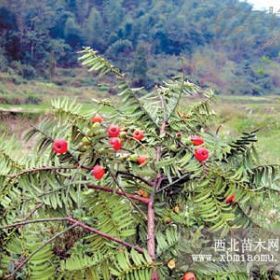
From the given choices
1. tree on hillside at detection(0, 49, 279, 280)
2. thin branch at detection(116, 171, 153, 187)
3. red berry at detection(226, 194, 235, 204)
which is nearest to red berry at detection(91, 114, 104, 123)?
tree on hillside at detection(0, 49, 279, 280)

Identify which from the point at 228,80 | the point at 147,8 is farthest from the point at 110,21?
the point at 228,80

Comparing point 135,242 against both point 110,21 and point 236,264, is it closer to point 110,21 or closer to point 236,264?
point 236,264

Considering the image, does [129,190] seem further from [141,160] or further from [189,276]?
[189,276]

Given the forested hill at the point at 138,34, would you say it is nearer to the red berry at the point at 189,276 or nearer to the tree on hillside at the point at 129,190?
the tree on hillside at the point at 129,190

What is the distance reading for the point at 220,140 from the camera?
926 mm

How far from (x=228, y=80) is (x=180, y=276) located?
71.3ft

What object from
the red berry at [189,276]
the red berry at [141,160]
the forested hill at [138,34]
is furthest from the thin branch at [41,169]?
the forested hill at [138,34]

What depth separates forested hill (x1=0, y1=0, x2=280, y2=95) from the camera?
25.6 m

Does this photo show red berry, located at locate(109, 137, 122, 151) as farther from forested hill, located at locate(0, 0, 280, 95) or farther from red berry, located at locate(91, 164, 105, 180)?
forested hill, located at locate(0, 0, 280, 95)

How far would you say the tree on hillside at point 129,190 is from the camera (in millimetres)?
827

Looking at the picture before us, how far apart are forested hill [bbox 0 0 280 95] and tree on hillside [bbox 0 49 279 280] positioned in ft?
73.8

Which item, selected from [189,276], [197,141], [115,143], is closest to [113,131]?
[115,143]

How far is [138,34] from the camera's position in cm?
2970

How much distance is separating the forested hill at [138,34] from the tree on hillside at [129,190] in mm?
22501
